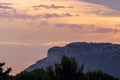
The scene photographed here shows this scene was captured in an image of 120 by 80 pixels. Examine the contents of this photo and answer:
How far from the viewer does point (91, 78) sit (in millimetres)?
119688

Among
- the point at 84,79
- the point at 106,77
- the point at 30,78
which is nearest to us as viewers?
the point at 84,79

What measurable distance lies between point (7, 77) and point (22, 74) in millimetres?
17385

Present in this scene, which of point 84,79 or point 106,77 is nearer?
point 84,79

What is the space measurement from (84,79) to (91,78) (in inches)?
459

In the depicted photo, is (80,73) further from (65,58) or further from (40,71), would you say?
(40,71)

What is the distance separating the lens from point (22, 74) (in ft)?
402

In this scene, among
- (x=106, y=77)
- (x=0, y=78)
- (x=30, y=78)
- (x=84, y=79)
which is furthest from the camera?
(x=106, y=77)

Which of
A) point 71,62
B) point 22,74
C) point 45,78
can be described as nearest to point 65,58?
point 71,62

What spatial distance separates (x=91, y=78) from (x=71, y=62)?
1630 centimetres

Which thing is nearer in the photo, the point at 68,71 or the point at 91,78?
the point at 68,71

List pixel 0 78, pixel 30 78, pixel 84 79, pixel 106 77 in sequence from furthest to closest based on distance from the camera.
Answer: pixel 106 77 < pixel 30 78 < pixel 84 79 < pixel 0 78

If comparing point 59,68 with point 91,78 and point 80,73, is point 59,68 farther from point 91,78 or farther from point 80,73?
point 91,78

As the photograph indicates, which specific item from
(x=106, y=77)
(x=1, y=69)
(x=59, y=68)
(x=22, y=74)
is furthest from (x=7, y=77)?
(x=106, y=77)

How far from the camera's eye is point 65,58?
341 feet
